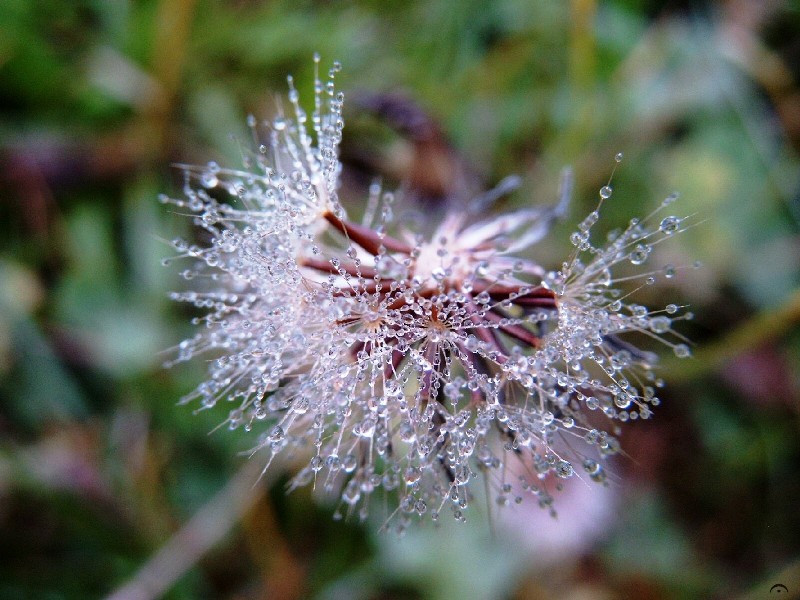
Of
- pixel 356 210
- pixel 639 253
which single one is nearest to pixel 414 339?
pixel 639 253

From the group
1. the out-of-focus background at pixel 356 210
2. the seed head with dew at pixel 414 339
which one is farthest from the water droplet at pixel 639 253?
the out-of-focus background at pixel 356 210

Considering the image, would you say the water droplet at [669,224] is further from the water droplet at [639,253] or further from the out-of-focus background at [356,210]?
the out-of-focus background at [356,210]

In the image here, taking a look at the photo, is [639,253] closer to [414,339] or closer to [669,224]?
[669,224]

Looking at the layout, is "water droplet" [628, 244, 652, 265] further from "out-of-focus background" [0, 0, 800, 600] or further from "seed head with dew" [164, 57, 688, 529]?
"out-of-focus background" [0, 0, 800, 600]

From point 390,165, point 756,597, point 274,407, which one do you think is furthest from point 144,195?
point 756,597

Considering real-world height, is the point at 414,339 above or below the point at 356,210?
below

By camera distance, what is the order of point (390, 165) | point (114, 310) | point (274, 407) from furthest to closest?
point (114, 310) < point (390, 165) < point (274, 407)

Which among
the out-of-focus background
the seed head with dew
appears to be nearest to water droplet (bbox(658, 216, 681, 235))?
the seed head with dew

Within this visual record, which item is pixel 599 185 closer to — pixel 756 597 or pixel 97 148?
pixel 756 597
